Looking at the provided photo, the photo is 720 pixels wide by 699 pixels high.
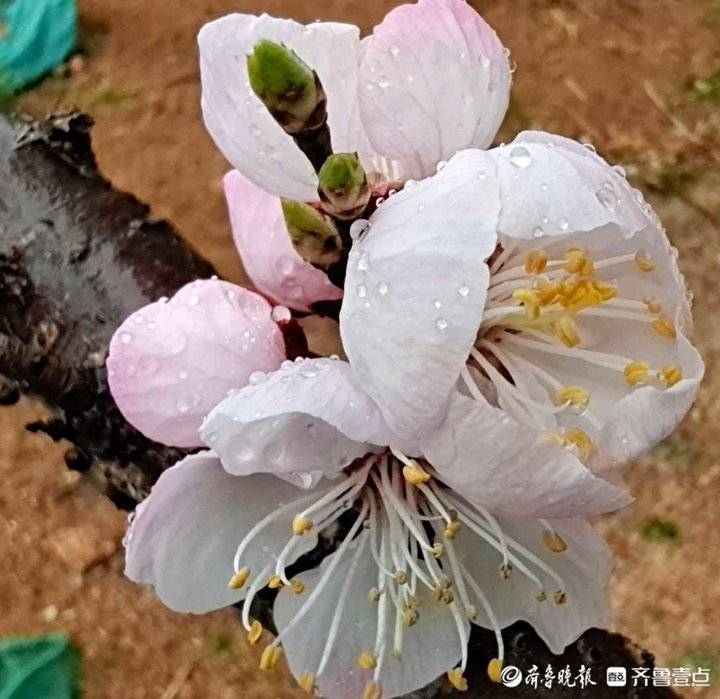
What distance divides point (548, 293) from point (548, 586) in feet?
0.45

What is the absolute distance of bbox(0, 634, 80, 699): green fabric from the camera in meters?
1.35

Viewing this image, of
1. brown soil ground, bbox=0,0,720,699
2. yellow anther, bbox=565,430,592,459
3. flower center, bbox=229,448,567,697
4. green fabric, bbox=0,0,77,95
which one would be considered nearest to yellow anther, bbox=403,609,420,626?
flower center, bbox=229,448,567,697

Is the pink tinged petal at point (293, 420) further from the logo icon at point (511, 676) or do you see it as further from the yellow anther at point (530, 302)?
the logo icon at point (511, 676)

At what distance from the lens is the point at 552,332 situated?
0.40 m

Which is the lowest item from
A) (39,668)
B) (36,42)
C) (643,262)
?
(39,668)

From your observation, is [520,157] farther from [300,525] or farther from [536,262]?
[300,525]

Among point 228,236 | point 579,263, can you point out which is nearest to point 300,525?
point 579,263

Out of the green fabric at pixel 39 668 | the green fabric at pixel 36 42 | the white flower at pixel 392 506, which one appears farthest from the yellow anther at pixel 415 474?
the green fabric at pixel 36 42

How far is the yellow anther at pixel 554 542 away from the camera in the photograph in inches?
16.5

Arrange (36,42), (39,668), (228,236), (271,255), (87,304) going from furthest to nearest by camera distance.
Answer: (36,42)
(228,236)
(39,668)
(87,304)
(271,255)

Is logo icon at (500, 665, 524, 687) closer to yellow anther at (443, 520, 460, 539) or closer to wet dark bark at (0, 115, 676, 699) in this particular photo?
wet dark bark at (0, 115, 676, 699)

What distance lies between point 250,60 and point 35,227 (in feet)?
0.94

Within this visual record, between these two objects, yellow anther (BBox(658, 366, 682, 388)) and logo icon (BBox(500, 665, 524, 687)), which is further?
logo icon (BBox(500, 665, 524, 687))

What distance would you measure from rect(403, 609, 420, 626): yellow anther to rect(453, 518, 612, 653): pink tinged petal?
0.04 m
